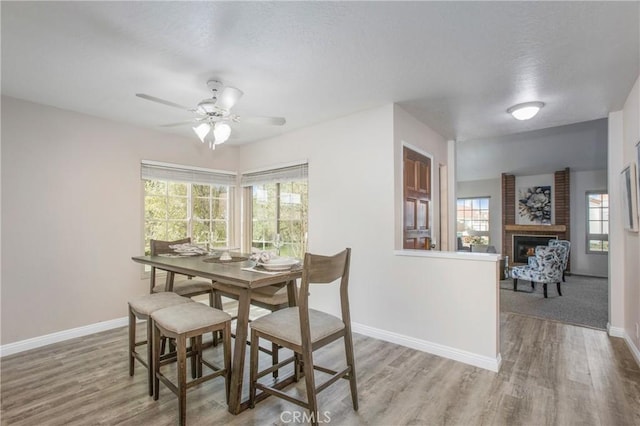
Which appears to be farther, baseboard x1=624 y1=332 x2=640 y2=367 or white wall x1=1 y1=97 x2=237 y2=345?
white wall x1=1 y1=97 x2=237 y2=345

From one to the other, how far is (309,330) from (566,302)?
475 cm

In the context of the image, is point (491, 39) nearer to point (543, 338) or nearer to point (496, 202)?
point (543, 338)

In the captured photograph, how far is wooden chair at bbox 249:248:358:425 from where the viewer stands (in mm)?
1701

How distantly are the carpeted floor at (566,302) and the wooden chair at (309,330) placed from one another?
3.35 metres

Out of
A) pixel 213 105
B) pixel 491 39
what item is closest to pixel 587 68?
pixel 491 39

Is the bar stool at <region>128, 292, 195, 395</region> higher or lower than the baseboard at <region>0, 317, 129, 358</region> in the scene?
higher

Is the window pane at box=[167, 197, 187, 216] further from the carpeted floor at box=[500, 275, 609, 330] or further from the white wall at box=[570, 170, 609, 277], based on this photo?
the white wall at box=[570, 170, 609, 277]

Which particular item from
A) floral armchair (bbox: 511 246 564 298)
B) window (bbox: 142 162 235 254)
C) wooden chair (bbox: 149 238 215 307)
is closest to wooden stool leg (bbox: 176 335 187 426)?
wooden chair (bbox: 149 238 215 307)

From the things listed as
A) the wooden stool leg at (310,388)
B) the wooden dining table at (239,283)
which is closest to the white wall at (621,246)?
the wooden stool leg at (310,388)

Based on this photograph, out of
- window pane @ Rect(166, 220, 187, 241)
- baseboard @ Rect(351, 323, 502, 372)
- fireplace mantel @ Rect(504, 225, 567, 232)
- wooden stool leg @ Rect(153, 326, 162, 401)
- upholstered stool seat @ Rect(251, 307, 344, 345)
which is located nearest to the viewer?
upholstered stool seat @ Rect(251, 307, 344, 345)

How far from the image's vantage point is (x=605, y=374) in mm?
2438

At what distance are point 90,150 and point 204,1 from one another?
8.50ft

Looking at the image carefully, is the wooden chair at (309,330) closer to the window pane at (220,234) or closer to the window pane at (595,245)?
the window pane at (220,234)

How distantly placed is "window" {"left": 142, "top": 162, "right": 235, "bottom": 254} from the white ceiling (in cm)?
96
